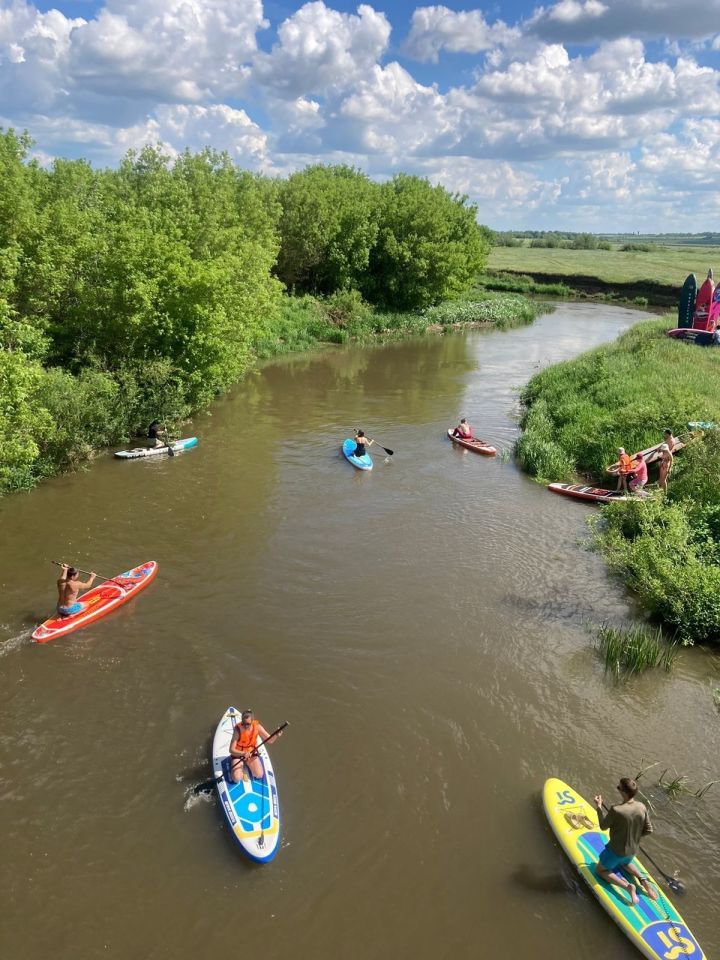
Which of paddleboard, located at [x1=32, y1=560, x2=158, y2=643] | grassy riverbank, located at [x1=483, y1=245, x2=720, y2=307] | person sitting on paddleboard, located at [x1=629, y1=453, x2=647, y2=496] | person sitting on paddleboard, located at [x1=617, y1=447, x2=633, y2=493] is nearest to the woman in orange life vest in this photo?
person sitting on paddleboard, located at [x1=617, y1=447, x2=633, y2=493]

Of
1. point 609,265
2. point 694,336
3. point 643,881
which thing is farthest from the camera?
point 609,265

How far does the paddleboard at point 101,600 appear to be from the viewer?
1389 cm

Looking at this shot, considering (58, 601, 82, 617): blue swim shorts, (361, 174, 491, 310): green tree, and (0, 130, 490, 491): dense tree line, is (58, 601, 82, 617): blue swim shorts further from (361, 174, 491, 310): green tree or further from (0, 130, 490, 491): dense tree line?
(361, 174, 491, 310): green tree

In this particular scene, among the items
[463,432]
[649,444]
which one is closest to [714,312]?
[649,444]

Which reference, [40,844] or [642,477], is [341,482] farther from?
[40,844]

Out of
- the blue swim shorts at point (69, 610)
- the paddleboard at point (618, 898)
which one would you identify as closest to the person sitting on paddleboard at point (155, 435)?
the blue swim shorts at point (69, 610)

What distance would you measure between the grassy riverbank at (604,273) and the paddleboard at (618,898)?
79.2 meters

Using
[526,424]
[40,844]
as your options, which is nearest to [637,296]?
[526,424]

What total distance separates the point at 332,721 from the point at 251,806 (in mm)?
2439

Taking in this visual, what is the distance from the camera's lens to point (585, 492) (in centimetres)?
2172

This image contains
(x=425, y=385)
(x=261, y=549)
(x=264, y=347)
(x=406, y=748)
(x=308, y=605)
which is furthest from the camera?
(x=264, y=347)

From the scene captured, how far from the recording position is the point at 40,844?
937cm

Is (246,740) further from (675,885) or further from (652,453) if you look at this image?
(652,453)

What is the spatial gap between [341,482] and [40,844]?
15113 mm
